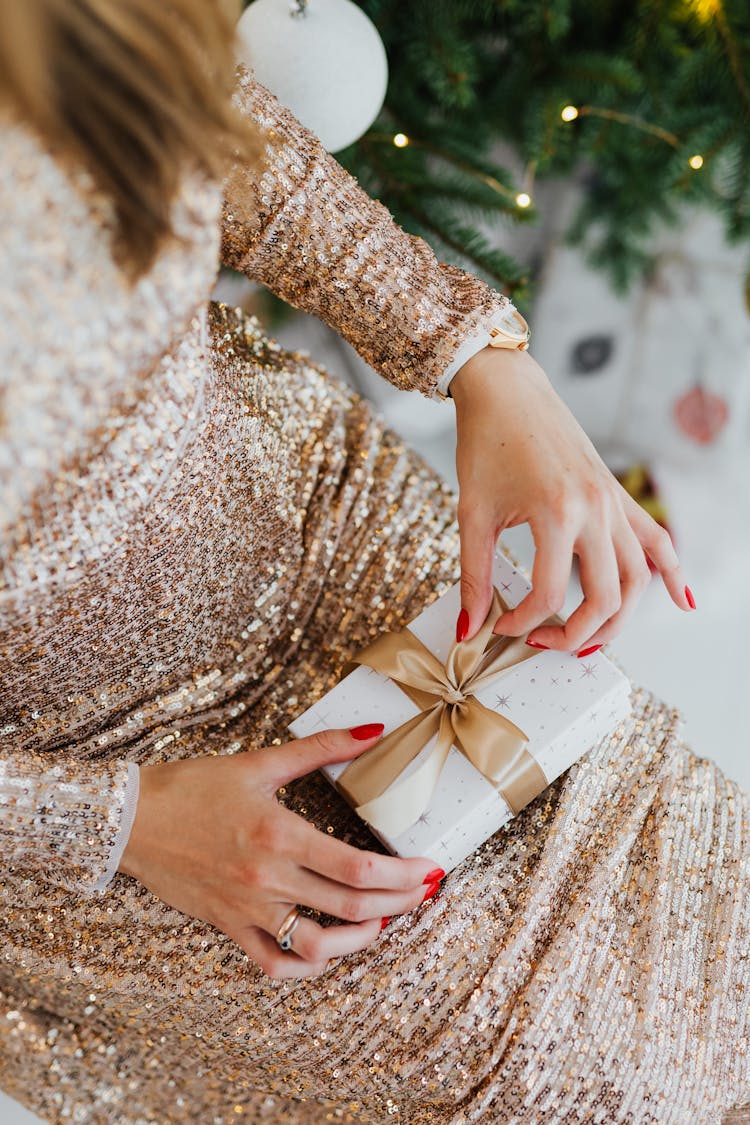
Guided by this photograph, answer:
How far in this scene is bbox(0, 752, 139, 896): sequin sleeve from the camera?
22.8 inches

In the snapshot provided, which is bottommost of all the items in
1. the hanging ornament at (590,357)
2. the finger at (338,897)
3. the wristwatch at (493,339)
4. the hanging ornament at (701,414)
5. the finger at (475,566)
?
the finger at (338,897)

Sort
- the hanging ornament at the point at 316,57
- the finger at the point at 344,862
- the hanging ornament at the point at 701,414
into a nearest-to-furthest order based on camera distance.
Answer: the finger at the point at 344,862 → the hanging ornament at the point at 316,57 → the hanging ornament at the point at 701,414

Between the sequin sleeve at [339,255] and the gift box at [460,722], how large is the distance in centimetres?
19

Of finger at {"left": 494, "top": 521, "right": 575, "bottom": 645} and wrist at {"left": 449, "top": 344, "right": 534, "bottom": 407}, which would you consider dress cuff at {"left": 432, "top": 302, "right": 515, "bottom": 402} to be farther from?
finger at {"left": 494, "top": 521, "right": 575, "bottom": 645}

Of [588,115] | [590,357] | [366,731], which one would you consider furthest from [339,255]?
[590,357]

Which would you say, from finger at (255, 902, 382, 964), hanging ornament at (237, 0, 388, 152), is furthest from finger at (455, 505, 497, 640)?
hanging ornament at (237, 0, 388, 152)

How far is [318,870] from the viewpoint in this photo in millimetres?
582

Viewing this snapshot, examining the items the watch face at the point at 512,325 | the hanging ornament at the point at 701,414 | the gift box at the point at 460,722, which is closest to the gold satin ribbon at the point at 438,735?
the gift box at the point at 460,722

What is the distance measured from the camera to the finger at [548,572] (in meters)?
0.60

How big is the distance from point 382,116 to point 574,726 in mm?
854

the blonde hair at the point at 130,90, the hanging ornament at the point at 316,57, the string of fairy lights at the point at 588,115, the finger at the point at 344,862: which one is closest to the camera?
the blonde hair at the point at 130,90

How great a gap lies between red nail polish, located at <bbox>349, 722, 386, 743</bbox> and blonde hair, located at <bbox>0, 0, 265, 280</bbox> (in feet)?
1.17

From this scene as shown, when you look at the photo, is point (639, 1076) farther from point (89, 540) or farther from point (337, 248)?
point (337, 248)

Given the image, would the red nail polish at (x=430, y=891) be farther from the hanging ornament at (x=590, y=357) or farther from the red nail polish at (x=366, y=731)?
the hanging ornament at (x=590, y=357)
